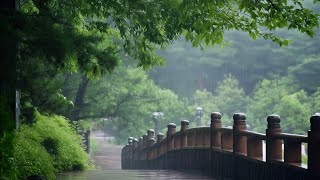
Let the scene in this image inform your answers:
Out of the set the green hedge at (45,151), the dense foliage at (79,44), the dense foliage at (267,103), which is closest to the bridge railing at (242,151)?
the dense foliage at (79,44)

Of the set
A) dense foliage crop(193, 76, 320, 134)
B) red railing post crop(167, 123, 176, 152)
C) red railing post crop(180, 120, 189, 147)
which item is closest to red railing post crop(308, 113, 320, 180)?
red railing post crop(180, 120, 189, 147)

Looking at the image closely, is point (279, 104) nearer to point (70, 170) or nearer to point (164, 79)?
point (164, 79)

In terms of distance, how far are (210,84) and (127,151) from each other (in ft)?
108

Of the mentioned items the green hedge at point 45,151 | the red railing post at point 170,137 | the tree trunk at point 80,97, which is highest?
the tree trunk at point 80,97

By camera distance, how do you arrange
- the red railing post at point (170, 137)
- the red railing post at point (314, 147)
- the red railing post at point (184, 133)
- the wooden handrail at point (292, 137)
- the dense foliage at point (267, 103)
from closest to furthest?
the red railing post at point (314, 147) < the wooden handrail at point (292, 137) < the red railing post at point (184, 133) < the red railing post at point (170, 137) < the dense foliage at point (267, 103)

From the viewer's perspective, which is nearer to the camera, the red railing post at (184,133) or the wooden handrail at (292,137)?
the wooden handrail at (292,137)

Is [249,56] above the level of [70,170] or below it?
above

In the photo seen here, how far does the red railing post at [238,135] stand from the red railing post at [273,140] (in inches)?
83.2

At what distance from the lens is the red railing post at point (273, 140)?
12102 millimetres

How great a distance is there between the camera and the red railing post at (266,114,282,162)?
39.7 feet

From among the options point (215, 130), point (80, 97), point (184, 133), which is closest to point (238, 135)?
point (215, 130)

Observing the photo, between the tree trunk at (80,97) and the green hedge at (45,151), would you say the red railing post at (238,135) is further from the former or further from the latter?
the tree trunk at (80,97)

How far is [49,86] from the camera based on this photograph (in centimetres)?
1084

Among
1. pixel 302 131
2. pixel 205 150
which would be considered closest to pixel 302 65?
pixel 302 131
